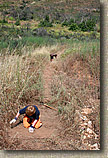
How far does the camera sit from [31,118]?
2.28 m

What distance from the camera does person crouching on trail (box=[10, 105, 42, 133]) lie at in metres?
2.13

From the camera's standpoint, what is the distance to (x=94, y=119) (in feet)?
7.68

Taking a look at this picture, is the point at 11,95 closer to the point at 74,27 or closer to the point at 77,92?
the point at 77,92

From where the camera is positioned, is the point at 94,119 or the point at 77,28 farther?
the point at 77,28

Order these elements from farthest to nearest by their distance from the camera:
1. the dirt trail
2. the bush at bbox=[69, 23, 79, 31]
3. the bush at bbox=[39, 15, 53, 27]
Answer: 1. the bush at bbox=[39, 15, 53, 27]
2. the bush at bbox=[69, 23, 79, 31]
3. the dirt trail

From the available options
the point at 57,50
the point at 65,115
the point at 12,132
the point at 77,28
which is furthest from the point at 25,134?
the point at 77,28

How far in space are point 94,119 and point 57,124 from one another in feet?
1.65

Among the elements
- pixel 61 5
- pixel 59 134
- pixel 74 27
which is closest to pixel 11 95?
pixel 59 134

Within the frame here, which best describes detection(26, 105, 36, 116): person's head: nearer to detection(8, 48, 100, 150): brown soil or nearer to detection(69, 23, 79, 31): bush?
detection(8, 48, 100, 150): brown soil

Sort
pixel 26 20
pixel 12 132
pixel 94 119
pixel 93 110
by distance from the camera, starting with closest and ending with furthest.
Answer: pixel 12 132
pixel 94 119
pixel 93 110
pixel 26 20

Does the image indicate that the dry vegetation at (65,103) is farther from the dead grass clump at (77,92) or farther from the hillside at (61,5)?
the hillside at (61,5)

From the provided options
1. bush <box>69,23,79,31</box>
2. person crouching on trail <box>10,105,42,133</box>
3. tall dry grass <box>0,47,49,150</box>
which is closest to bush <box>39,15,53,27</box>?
bush <box>69,23,79,31</box>

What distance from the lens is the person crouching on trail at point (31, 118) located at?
2133mm

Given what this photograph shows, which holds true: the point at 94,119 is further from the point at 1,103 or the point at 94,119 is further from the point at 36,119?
the point at 1,103
